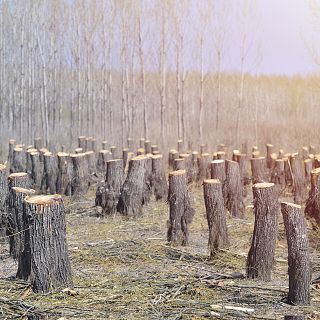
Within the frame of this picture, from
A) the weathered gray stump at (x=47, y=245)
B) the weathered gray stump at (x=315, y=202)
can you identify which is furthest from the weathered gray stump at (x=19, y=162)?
the weathered gray stump at (x=47, y=245)

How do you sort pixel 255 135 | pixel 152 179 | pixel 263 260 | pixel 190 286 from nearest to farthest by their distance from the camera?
pixel 190 286
pixel 263 260
pixel 152 179
pixel 255 135

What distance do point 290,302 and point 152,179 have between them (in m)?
6.15

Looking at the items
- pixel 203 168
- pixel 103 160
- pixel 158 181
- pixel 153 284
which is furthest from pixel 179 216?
pixel 103 160

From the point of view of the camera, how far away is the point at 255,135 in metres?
20.6

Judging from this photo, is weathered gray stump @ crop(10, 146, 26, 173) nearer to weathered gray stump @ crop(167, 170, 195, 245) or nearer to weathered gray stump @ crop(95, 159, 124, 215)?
weathered gray stump @ crop(95, 159, 124, 215)

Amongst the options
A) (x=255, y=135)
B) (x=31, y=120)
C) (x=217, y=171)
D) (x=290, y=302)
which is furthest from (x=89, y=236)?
(x=31, y=120)

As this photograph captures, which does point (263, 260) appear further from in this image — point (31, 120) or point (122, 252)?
point (31, 120)

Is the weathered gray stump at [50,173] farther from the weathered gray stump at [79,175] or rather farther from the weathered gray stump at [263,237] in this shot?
the weathered gray stump at [263,237]

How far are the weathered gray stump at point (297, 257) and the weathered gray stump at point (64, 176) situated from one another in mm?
6512

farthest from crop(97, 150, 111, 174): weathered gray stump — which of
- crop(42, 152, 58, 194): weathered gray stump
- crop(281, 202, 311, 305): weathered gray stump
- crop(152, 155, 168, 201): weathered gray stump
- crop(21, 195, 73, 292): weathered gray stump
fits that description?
crop(281, 202, 311, 305): weathered gray stump

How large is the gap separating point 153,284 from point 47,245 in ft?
3.81

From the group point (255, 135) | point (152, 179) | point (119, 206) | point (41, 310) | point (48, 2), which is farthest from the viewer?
point (48, 2)

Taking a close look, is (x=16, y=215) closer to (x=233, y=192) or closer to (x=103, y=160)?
(x=233, y=192)

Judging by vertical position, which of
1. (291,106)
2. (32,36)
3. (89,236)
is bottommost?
(89,236)
